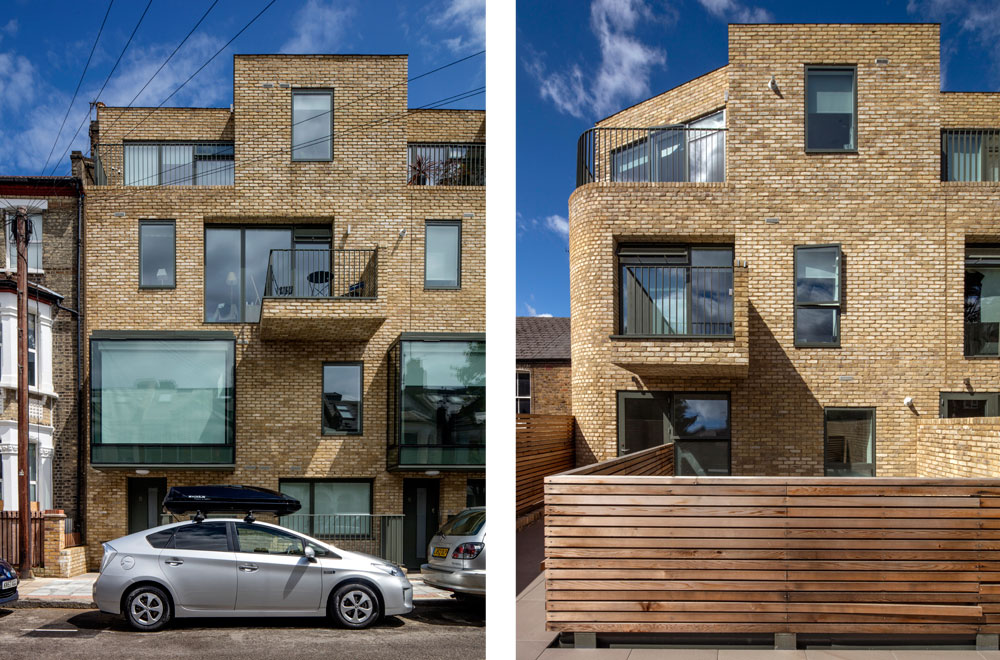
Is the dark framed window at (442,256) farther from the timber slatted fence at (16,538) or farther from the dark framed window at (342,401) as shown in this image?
Answer: the timber slatted fence at (16,538)

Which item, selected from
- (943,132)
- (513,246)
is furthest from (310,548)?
(943,132)

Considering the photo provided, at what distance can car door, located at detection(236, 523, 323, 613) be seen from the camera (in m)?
3.11

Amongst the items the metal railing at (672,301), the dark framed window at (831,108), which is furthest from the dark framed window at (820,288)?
the dark framed window at (831,108)

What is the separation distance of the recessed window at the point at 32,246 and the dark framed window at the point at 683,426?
2.96 meters

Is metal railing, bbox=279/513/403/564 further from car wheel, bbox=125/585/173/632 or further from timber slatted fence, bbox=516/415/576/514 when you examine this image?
timber slatted fence, bbox=516/415/576/514

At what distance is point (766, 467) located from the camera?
3.34 meters

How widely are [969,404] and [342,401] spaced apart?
114 inches

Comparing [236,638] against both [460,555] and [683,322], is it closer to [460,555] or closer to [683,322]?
[460,555]

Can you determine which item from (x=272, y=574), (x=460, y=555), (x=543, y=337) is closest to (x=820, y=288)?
(x=543, y=337)

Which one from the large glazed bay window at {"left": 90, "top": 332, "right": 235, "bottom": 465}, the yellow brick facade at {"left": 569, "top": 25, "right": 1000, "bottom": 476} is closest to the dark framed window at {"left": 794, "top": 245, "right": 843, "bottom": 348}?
the yellow brick facade at {"left": 569, "top": 25, "right": 1000, "bottom": 476}

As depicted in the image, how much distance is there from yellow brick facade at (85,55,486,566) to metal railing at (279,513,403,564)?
0.29 feet

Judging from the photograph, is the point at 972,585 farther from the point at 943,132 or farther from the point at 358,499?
the point at 358,499

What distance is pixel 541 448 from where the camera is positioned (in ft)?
13.5

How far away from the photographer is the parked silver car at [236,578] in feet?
10.1
